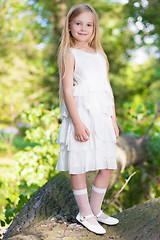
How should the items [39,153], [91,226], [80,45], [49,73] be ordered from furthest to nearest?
[49,73] < [39,153] < [80,45] < [91,226]

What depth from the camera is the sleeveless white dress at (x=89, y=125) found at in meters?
2.03

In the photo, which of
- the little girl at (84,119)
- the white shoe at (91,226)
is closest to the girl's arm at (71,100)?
the little girl at (84,119)

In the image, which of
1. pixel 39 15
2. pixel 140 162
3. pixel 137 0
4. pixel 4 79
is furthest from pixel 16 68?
pixel 140 162

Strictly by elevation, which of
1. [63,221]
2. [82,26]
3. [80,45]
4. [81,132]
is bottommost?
[63,221]

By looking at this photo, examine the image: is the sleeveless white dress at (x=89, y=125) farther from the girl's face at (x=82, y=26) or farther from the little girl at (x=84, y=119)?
the girl's face at (x=82, y=26)

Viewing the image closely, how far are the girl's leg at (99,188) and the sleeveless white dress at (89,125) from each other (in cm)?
8

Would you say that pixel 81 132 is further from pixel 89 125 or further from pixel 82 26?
pixel 82 26

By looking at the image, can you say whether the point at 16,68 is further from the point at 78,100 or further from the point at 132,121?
the point at 78,100

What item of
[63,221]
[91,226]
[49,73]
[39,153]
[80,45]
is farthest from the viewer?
[49,73]

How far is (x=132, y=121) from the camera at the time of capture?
4816 millimetres

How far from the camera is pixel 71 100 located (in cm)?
202

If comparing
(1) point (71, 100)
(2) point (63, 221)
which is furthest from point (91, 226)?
(1) point (71, 100)

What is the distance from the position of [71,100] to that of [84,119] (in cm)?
17

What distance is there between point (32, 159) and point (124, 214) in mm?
1799
